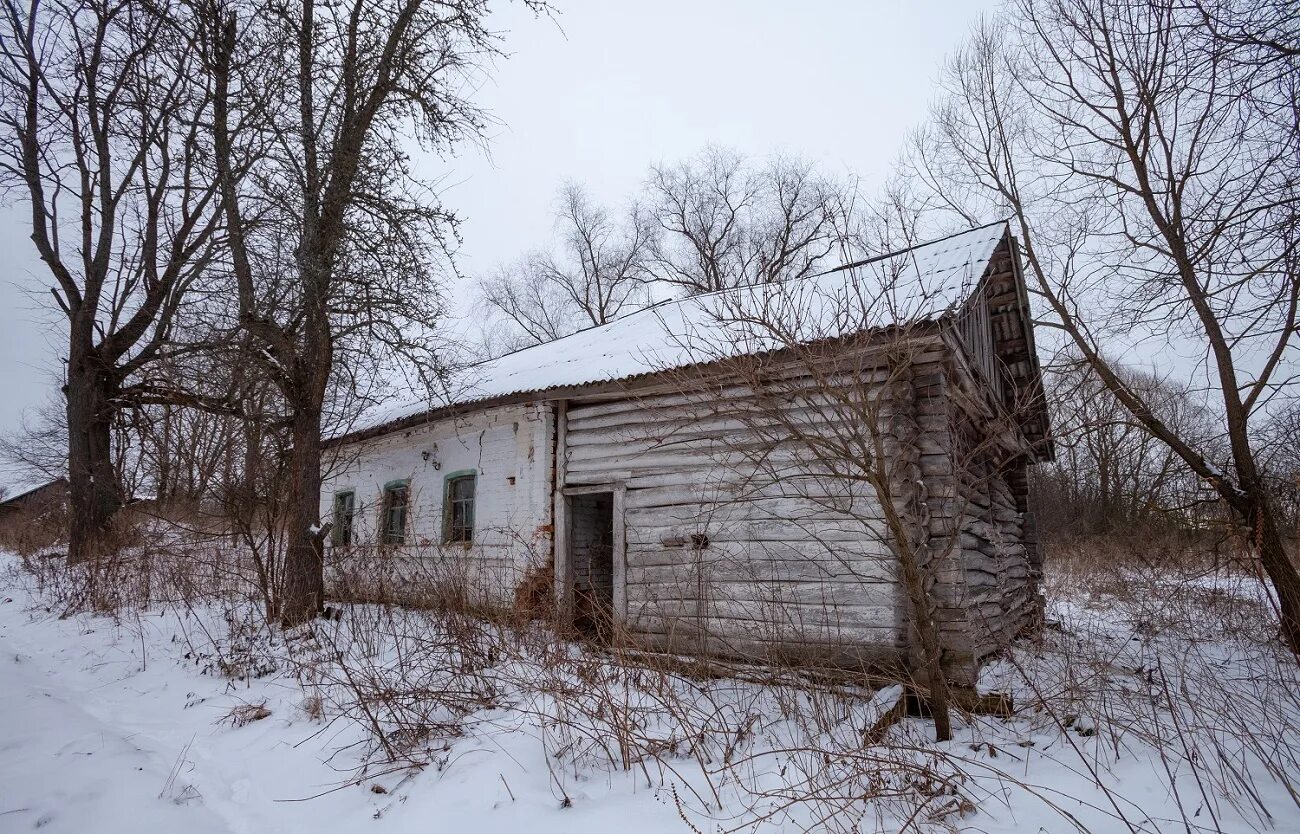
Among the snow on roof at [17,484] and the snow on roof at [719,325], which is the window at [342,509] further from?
the snow on roof at [17,484]

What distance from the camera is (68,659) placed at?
6867 millimetres

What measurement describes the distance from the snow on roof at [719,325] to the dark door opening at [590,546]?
1810 mm

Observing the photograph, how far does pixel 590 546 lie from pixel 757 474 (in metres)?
3.17

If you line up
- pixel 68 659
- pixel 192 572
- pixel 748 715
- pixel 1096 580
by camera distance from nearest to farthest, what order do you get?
pixel 748 715 → pixel 68 659 → pixel 192 572 → pixel 1096 580

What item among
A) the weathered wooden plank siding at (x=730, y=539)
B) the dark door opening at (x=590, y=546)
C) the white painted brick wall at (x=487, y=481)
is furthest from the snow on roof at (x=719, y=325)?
the dark door opening at (x=590, y=546)

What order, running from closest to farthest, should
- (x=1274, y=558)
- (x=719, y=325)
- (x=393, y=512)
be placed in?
(x=719, y=325) → (x=1274, y=558) → (x=393, y=512)

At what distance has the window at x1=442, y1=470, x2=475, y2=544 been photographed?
Answer: 33.2 ft

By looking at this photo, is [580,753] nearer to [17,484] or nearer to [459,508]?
[459,508]

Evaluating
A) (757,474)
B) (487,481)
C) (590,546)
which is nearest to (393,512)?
(487,481)

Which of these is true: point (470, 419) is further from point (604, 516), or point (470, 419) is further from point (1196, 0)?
point (1196, 0)

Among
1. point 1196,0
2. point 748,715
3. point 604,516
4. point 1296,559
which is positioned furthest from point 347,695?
point 1296,559

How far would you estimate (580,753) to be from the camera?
14.0ft

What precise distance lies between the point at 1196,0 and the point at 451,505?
33.8ft

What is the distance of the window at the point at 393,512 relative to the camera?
38.1 ft
